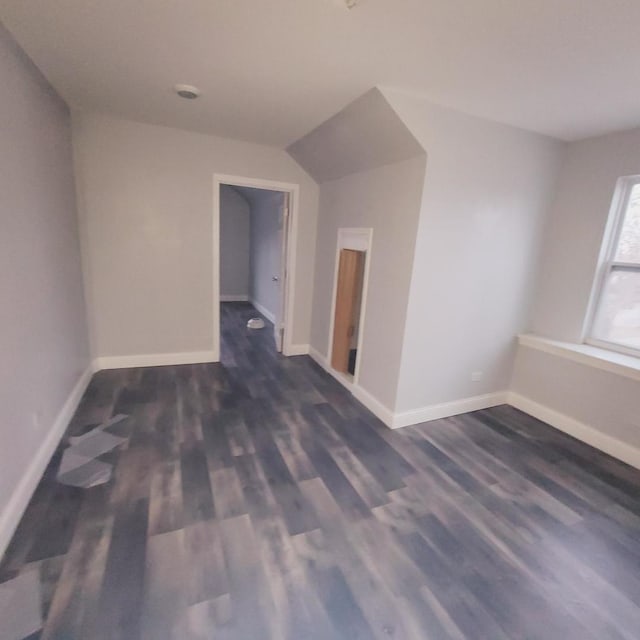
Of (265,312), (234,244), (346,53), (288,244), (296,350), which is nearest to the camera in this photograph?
(346,53)

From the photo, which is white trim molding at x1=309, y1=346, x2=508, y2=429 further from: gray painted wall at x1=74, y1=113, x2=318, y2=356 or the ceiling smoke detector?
the ceiling smoke detector

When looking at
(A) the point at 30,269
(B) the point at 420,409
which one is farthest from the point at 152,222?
(B) the point at 420,409

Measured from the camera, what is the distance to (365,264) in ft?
10.8

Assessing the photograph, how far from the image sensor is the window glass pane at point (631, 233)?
2.79m

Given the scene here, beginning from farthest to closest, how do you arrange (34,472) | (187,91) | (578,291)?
(578,291)
(187,91)
(34,472)

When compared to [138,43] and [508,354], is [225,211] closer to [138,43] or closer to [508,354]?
[138,43]

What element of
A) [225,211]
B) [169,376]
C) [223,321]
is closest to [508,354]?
[169,376]

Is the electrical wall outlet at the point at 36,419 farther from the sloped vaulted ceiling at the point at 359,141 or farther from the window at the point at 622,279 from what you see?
the window at the point at 622,279

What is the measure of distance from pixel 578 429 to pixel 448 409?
3.55ft

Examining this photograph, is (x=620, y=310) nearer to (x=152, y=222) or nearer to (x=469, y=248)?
(x=469, y=248)

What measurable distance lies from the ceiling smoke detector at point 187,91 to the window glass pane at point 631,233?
3.56 metres

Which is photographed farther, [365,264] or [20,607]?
[365,264]

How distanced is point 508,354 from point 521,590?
224 cm

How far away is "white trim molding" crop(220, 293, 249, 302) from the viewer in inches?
307
